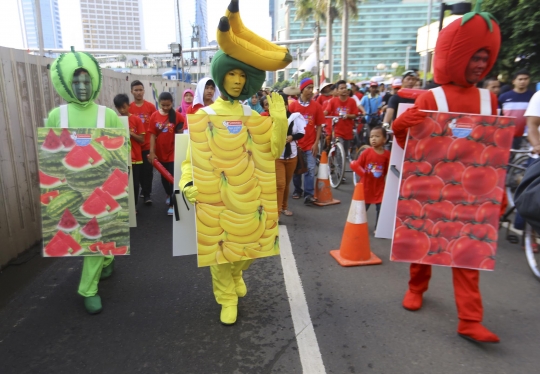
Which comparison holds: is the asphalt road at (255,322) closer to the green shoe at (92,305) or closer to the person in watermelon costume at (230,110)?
the green shoe at (92,305)

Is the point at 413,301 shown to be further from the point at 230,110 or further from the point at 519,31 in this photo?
the point at 519,31

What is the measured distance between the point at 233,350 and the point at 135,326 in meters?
0.86

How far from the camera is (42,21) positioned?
15.9 m

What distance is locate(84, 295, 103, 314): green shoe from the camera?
11.6ft

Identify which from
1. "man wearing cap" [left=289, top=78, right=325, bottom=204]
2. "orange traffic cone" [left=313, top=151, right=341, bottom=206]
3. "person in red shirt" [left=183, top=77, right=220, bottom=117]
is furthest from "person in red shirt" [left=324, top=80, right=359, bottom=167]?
"person in red shirt" [left=183, top=77, right=220, bottom=117]

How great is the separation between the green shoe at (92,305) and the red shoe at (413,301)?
8.33 feet

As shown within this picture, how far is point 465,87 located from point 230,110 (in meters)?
1.75

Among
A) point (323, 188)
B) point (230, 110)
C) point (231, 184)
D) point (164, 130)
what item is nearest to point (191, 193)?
point (231, 184)

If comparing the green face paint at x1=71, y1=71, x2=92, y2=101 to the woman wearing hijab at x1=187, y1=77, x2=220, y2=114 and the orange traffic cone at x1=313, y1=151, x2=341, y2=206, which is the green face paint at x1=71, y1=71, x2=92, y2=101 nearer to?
the woman wearing hijab at x1=187, y1=77, x2=220, y2=114

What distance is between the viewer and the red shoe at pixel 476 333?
3.02m

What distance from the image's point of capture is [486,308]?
3.63 m

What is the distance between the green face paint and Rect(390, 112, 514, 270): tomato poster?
2.63 metres

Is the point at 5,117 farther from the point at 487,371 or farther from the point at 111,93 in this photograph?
the point at 487,371

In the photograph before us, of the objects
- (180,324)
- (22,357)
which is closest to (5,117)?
(22,357)
